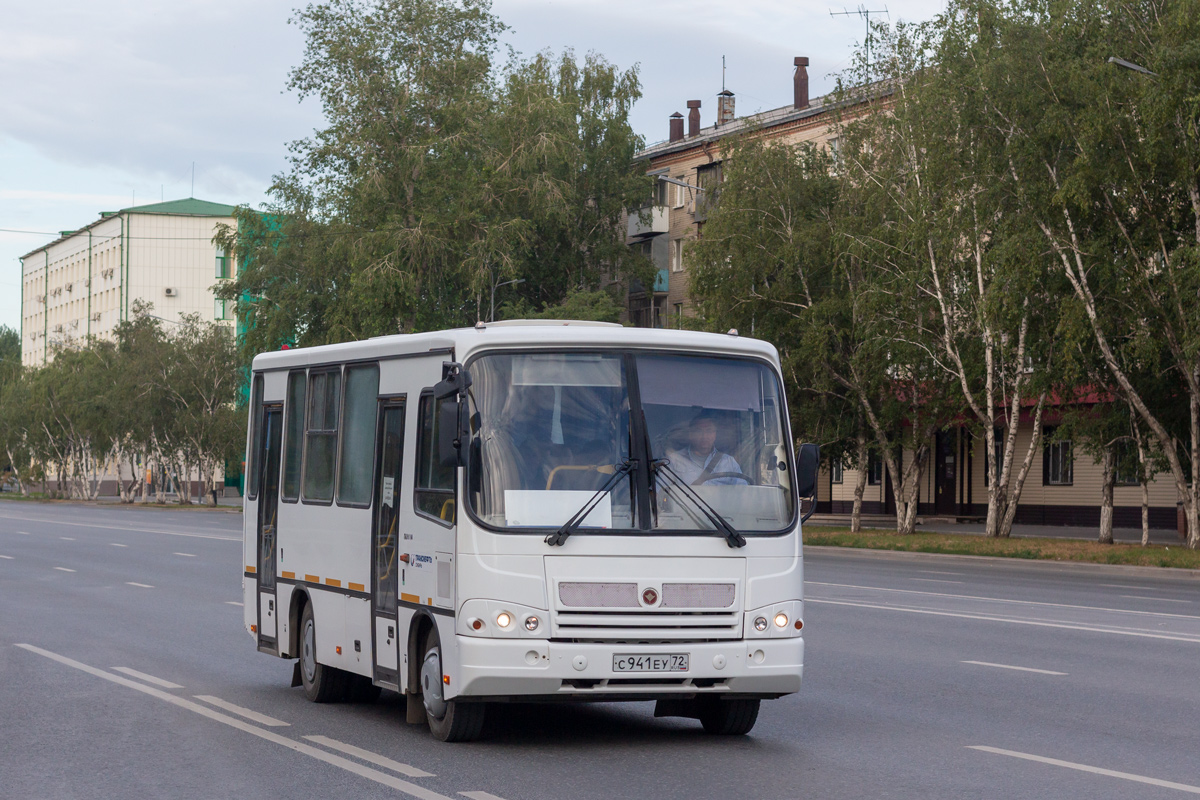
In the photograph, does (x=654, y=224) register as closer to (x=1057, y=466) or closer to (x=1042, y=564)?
(x=1057, y=466)

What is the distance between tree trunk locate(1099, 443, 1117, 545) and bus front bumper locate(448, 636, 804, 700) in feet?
101

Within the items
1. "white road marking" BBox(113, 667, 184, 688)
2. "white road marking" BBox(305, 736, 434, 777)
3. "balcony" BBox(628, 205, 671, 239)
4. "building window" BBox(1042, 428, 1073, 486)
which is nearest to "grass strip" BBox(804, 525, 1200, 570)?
"building window" BBox(1042, 428, 1073, 486)

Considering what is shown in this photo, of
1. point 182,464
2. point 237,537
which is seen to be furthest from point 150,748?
point 182,464

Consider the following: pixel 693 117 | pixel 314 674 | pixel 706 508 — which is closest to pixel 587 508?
pixel 706 508

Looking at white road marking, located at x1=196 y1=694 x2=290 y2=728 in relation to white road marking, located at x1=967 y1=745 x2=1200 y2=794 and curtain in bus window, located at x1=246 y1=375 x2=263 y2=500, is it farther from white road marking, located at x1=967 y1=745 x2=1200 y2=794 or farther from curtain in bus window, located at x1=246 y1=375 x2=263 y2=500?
white road marking, located at x1=967 y1=745 x2=1200 y2=794

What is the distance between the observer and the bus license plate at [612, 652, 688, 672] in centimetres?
905

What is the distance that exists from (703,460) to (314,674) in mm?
3712

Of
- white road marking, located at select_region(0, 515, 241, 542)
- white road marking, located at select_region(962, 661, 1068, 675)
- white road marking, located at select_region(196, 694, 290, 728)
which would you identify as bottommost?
white road marking, located at select_region(0, 515, 241, 542)

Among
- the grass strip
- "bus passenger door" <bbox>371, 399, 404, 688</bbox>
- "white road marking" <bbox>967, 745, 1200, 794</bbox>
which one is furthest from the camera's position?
the grass strip

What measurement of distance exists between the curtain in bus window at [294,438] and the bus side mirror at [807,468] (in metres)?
4.08

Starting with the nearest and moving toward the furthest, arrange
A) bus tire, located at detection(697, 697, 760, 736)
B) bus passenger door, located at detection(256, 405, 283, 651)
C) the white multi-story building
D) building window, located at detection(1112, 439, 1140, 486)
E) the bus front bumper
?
1. the bus front bumper
2. bus tire, located at detection(697, 697, 760, 736)
3. bus passenger door, located at detection(256, 405, 283, 651)
4. building window, located at detection(1112, 439, 1140, 486)
5. the white multi-story building

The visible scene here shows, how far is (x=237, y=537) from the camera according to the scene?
4041cm

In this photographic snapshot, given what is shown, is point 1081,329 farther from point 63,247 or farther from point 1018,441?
point 63,247

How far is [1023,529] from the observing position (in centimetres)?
4966
